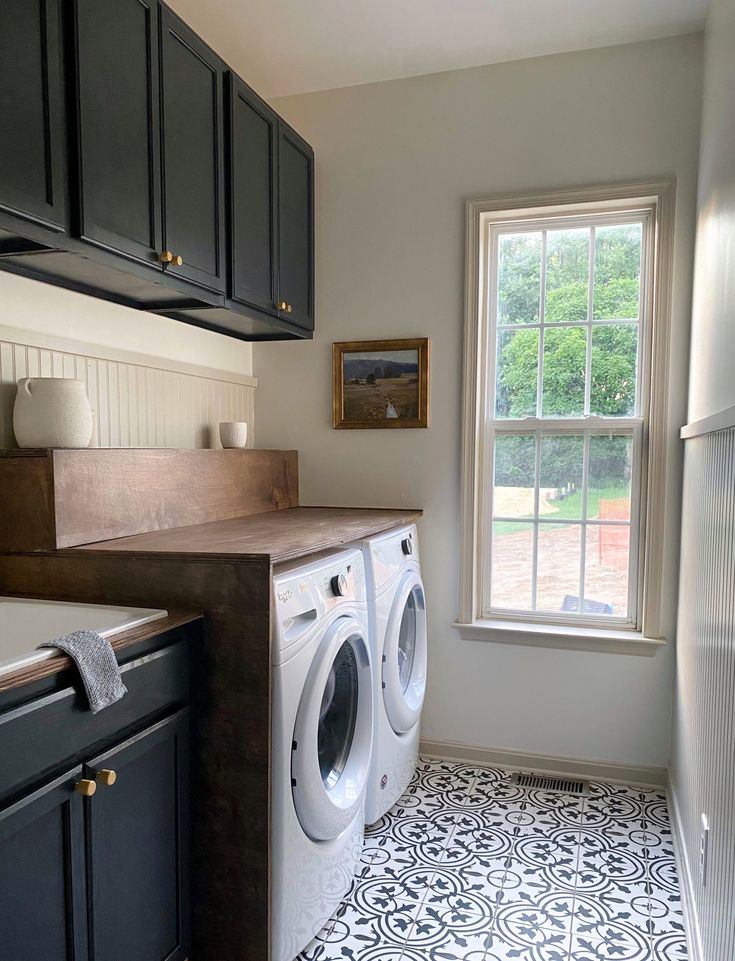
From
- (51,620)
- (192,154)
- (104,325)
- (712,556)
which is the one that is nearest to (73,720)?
(51,620)

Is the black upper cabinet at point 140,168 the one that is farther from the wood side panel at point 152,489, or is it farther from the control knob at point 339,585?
the control knob at point 339,585

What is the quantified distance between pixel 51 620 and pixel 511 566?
181 cm

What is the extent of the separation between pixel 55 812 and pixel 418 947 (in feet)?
3.58

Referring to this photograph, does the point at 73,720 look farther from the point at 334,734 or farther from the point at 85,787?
the point at 334,734

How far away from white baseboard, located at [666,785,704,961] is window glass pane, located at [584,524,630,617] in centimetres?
68

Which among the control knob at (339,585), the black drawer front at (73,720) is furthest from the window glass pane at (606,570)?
the black drawer front at (73,720)

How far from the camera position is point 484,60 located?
2553 mm

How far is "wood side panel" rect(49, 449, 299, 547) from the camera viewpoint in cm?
162

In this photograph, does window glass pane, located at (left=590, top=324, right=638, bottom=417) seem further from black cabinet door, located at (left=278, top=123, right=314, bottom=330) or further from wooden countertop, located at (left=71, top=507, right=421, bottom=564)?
black cabinet door, located at (left=278, top=123, right=314, bottom=330)

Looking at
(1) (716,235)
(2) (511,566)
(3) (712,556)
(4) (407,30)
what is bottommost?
(2) (511,566)

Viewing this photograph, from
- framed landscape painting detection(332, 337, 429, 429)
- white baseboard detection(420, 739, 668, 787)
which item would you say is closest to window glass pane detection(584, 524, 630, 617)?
white baseboard detection(420, 739, 668, 787)

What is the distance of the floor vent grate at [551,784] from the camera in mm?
2502

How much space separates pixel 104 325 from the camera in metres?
2.09

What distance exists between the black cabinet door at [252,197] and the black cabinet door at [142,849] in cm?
140
